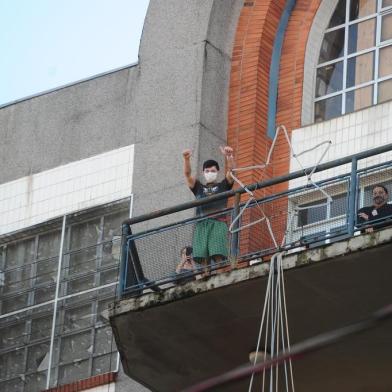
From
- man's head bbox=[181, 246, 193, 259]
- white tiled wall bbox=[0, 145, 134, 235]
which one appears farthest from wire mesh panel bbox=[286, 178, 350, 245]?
white tiled wall bbox=[0, 145, 134, 235]

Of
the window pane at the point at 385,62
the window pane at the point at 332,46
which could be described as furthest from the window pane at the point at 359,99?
the window pane at the point at 332,46

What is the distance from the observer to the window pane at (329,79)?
A: 15.4 meters

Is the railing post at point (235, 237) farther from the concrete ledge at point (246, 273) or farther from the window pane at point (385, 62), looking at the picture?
the window pane at point (385, 62)

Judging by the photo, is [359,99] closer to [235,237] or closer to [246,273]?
[235,237]

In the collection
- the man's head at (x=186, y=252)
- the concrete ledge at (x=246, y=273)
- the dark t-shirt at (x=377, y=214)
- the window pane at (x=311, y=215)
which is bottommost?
the concrete ledge at (x=246, y=273)

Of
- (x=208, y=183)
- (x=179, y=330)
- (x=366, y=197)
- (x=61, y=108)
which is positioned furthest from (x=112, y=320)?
(x=61, y=108)

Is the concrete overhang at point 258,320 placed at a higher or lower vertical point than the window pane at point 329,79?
lower

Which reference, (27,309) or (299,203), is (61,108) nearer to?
(27,309)

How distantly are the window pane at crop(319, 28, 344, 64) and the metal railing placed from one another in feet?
10.7

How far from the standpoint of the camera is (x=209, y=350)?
1199 cm

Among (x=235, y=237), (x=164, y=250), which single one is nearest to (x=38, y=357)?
(x=164, y=250)

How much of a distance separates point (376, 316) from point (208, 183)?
8630mm

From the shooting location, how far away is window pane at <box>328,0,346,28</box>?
15.8 meters

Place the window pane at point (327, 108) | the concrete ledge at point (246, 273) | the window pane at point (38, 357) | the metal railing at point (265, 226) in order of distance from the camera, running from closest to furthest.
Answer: the concrete ledge at point (246, 273), the metal railing at point (265, 226), the window pane at point (327, 108), the window pane at point (38, 357)
